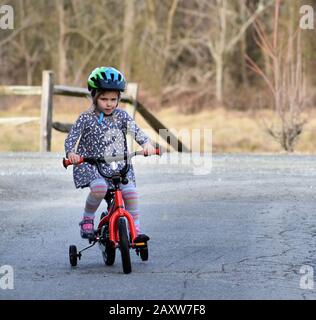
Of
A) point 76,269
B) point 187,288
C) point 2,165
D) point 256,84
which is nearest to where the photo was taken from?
point 187,288

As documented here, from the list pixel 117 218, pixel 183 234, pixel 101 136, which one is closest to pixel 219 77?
pixel 183 234

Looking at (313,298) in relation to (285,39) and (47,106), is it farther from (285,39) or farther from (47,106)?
(285,39)

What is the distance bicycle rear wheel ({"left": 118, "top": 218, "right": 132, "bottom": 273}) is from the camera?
24.3 ft

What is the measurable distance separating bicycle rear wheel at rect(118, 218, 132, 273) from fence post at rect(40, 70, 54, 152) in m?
10.6

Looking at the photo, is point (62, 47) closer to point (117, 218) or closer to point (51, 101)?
point (51, 101)

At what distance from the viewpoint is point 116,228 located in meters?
7.68

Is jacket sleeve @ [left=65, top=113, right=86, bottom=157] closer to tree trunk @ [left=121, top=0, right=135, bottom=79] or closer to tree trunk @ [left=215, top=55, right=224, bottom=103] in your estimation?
tree trunk @ [left=215, top=55, right=224, bottom=103]

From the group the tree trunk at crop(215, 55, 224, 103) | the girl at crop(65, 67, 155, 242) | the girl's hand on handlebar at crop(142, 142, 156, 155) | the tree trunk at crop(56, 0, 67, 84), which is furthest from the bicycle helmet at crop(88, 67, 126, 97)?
the tree trunk at crop(56, 0, 67, 84)

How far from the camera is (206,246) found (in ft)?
29.1

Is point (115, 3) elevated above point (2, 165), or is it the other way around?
point (115, 3)

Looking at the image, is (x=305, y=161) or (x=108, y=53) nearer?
(x=305, y=161)

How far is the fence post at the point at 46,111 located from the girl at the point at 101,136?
9.95 m
